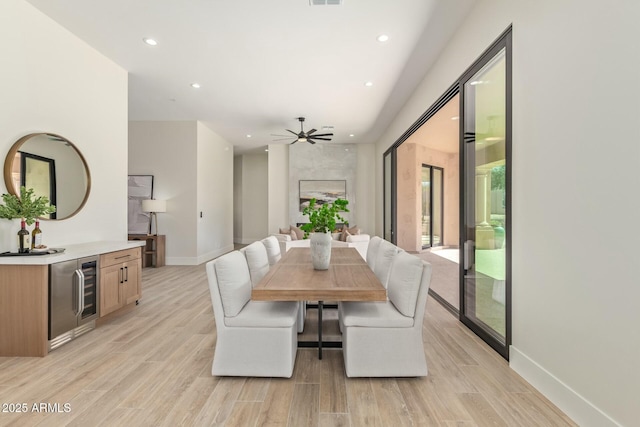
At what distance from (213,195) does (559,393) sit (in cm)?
731

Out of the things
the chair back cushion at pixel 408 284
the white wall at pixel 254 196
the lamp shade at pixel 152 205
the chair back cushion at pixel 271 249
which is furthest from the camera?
the white wall at pixel 254 196

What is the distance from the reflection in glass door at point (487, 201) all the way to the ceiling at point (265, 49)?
2.69 ft

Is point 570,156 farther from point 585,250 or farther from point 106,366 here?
point 106,366

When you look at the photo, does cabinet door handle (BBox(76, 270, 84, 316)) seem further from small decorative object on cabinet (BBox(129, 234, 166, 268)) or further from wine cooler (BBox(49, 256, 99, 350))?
small decorative object on cabinet (BBox(129, 234, 166, 268))

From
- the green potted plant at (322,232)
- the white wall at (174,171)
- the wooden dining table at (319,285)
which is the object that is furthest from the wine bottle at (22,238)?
the white wall at (174,171)

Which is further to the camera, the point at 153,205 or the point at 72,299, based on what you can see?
the point at 153,205

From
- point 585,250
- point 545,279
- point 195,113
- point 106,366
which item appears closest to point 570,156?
point 585,250

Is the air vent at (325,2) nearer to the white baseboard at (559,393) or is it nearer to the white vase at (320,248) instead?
the white vase at (320,248)

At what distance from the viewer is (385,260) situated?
2.79 meters

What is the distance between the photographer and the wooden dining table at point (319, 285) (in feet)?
6.36

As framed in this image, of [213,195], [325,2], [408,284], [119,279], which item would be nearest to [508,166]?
[408,284]

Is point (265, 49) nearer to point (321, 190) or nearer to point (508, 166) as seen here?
point (508, 166)

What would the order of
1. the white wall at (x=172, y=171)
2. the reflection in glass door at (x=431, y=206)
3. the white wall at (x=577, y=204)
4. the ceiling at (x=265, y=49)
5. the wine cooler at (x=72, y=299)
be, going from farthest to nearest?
the reflection in glass door at (x=431, y=206) → the white wall at (x=172, y=171) → the ceiling at (x=265, y=49) → the wine cooler at (x=72, y=299) → the white wall at (x=577, y=204)

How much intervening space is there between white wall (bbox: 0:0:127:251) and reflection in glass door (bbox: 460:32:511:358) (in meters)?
4.19
